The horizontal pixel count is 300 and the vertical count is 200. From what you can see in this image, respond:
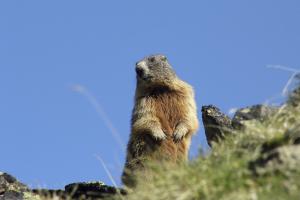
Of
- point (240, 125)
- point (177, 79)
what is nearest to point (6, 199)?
point (240, 125)

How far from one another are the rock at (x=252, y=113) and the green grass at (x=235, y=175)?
0.78 m

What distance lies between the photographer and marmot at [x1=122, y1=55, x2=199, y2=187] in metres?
12.0

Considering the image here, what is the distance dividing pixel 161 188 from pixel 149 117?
6.98m

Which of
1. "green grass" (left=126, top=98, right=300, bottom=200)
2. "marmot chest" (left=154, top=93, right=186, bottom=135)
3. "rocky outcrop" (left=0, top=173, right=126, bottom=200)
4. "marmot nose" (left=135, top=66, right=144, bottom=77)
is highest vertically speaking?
"marmot nose" (left=135, top=66, right=144, bottom=77)

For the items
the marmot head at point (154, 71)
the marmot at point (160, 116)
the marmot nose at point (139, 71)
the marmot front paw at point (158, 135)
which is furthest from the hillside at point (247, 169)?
the marmot nose at point (139, 71)

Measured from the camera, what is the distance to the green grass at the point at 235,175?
4820mm

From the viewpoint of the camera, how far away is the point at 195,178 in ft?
17.3

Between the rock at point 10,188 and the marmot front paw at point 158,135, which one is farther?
the marmot front paw at point 158,135

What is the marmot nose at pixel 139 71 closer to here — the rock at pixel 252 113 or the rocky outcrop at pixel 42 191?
the rocky outcrop at pixel 42 191

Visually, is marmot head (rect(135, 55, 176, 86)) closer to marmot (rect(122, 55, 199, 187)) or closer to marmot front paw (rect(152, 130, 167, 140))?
marmot (rect(122, 55, 199, 187))

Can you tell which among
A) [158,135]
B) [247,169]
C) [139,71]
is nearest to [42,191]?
[158,135]

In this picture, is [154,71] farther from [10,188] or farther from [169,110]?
[10,188]

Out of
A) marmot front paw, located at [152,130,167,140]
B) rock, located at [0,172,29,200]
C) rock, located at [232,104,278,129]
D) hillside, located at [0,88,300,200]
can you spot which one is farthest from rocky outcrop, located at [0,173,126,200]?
hillside, located at [0,88,300,200]

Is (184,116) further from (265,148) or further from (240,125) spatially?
(265,148)
